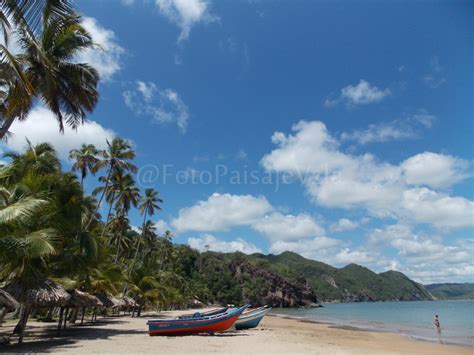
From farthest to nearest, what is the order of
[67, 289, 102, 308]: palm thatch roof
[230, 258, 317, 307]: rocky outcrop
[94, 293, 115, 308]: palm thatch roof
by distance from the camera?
1. [230, 258, 317, 307]: rocky outcrop
2. [94, 293, 115, 308]: palm thatch roof
3. [67, 289, 102, 308]: palm thatch roof

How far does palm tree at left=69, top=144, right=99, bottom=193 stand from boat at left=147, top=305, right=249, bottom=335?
16.0m

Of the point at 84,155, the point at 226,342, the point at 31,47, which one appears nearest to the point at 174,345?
the point at 226,342

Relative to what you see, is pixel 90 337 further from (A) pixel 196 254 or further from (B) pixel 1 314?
(A) pixel 196 254

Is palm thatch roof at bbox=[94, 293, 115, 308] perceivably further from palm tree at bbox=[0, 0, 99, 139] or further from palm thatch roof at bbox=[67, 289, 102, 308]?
palm tree at bbox=[0, 0, 99, 139]

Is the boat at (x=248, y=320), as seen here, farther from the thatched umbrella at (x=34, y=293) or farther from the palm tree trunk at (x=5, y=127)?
the palm tree trunk at (x=5, y=127)

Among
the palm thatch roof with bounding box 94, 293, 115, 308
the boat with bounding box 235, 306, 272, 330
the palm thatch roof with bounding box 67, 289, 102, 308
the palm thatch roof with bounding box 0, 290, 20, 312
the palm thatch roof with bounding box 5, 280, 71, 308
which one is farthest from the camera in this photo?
the boat with bounding box 235, 306, 272, 330

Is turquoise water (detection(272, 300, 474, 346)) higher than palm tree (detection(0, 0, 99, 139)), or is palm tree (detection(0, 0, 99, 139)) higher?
palm tree (detection(0, 0, 99, 139))

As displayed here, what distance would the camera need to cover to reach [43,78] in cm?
1330

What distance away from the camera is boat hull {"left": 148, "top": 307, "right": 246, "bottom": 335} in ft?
54.3

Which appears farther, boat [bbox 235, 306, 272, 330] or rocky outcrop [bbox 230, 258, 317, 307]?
rocky outcrop [bbox 230, 258, 317, 307]

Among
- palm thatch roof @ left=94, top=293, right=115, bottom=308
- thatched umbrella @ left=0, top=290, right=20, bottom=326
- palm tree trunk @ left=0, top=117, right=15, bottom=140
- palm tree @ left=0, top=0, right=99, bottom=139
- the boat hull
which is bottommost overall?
the boat hull

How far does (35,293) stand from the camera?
12055 mm

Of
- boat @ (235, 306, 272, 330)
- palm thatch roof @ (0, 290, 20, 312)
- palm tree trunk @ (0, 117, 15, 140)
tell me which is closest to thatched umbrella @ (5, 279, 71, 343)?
palm thatch roof @ (0, 290, 20, 312)

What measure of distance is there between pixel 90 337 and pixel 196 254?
9261 centimetres
